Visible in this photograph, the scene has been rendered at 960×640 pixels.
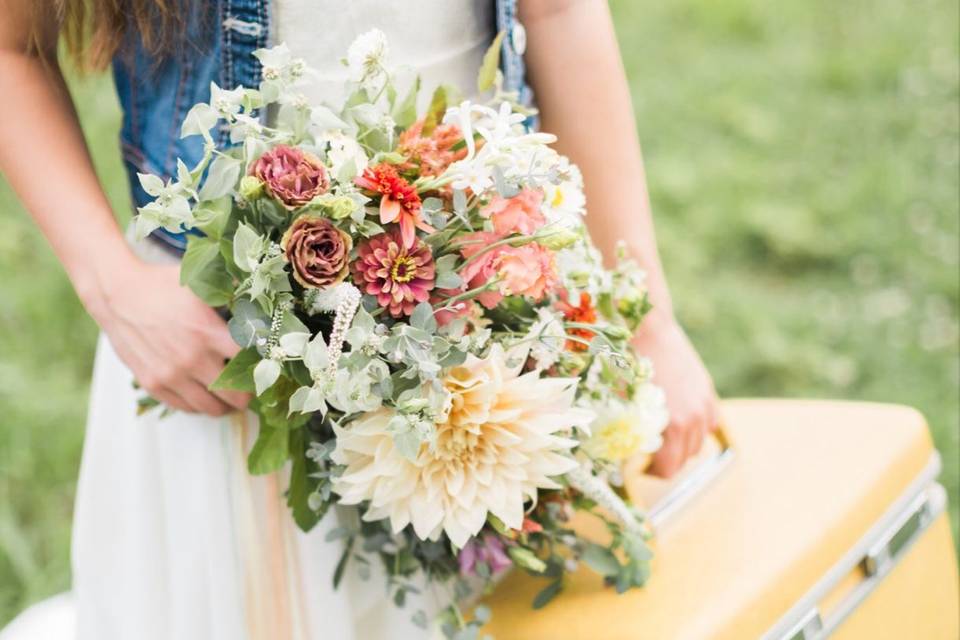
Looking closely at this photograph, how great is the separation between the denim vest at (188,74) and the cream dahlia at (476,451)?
41 cm

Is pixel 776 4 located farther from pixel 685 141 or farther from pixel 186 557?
pixel 186 557

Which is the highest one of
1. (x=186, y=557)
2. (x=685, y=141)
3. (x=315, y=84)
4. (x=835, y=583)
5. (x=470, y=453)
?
(x=315, y=84)

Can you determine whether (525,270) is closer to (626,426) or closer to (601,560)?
(626,426)

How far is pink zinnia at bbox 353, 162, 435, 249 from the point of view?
A: 1.00 m

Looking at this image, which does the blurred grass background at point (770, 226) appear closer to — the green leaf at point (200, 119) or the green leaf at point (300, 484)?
the green leaf at point (300, 484)

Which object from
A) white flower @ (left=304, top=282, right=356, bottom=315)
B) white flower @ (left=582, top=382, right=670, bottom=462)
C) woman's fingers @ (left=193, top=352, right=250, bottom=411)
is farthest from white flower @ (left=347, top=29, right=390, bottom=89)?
white flower @ (left=582, top=382, right=670, bottom=462)

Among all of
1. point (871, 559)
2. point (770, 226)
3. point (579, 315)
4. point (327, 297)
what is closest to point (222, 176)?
point (327, 297)

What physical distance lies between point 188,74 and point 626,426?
0.61 meters

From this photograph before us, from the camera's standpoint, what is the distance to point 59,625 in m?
1.92

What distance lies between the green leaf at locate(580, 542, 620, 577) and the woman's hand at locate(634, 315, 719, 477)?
0.62ft

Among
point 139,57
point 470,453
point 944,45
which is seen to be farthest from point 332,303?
point 944,45

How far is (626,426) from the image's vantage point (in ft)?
4.07

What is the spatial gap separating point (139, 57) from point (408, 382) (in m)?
0.54

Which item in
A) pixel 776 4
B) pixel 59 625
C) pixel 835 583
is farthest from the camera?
pixel 776 4
